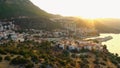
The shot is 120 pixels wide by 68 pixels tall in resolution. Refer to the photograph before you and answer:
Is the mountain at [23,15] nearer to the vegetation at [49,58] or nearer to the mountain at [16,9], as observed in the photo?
the mountain at [16,9]

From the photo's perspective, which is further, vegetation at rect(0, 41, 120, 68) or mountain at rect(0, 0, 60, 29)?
mountain at rect(0, 0, 60, 29)

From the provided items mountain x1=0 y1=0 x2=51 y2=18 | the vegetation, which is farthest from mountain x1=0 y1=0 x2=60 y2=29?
the vegetation

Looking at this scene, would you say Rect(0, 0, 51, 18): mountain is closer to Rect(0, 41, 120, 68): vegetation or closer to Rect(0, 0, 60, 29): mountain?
Rect(0, 0, 60, 29): mountain

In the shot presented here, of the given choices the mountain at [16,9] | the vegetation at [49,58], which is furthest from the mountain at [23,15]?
the vegetation at [49,58]

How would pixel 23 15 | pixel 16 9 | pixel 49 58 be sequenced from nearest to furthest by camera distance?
pixel 49 58 < pixel 23 15 < pixel 16 9

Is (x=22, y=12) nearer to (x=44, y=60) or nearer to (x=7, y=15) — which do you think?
(x=7, y=15)

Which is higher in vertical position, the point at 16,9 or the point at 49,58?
the point at 16,9

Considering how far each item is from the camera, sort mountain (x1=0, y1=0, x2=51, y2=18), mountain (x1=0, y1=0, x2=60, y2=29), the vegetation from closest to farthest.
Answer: the vegetation, mountain (x1=0, y1=0, x2=60, y2=29), mountain (x1=0, y1=0, x2=51, y2=18)

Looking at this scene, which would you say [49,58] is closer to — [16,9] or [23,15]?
[23,15]

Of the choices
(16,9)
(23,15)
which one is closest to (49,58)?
(23,15)
